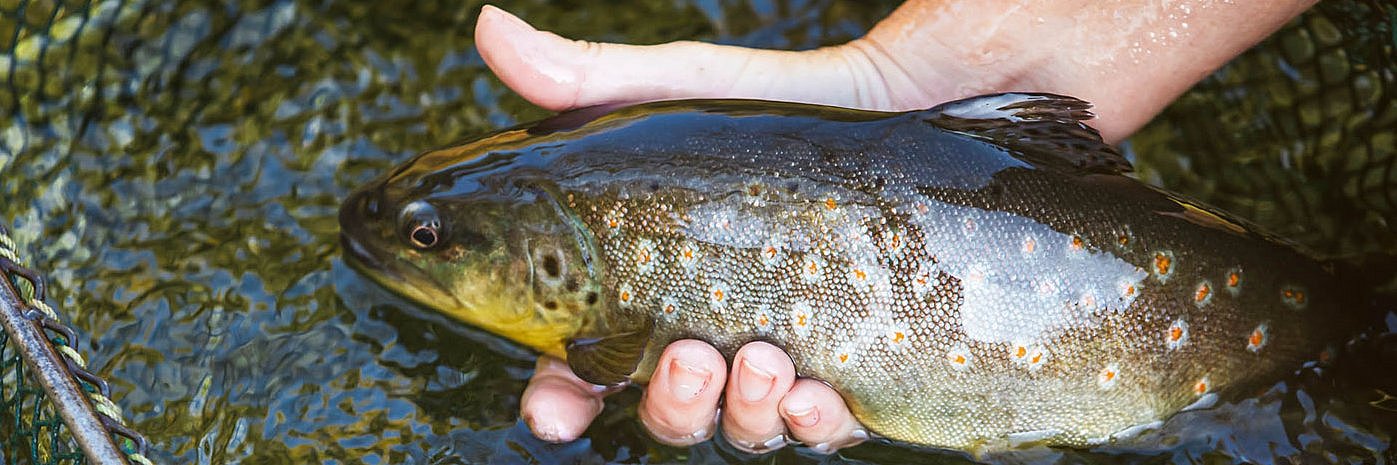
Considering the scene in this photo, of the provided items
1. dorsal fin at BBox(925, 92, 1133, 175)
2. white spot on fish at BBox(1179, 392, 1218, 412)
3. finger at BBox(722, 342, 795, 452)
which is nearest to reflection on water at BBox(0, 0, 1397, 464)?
white spot on fish at BBox(1179, 392, 1218, 412)

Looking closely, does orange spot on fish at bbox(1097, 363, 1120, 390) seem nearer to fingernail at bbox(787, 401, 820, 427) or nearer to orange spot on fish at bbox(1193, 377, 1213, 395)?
orange spot on fish at bbox(1193, 377, 1213, 395)

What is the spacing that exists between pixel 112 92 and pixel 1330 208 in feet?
11.8

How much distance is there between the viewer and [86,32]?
128 inches

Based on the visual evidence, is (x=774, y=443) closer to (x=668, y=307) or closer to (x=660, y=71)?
(x=668, y=307)

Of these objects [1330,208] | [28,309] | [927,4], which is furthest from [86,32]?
[1330,208]

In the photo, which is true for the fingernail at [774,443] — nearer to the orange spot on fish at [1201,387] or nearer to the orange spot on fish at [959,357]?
the orange spot on fish at [959,357]

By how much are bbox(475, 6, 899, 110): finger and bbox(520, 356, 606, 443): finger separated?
699mm

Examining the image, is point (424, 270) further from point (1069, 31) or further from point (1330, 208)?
point (1330, 208)

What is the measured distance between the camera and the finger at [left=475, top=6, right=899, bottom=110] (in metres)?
2.75

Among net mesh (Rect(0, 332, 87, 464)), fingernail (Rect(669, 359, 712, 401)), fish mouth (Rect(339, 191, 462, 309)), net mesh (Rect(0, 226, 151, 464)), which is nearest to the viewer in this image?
net mesh (Rect(0, 226, 151, 464))

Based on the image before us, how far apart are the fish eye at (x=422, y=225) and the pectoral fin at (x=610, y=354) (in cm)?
42

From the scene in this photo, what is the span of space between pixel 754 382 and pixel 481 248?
2.33 ft

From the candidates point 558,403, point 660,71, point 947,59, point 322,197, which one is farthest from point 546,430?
point 947,59

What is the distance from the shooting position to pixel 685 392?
8.38 feet
